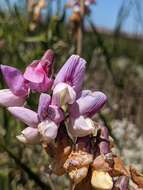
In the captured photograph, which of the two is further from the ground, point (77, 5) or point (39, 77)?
point (39, 77)

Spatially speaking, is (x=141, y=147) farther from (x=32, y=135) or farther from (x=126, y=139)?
(x=32, y=135)

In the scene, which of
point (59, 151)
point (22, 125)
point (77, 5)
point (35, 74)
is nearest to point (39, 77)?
point (35, 74)

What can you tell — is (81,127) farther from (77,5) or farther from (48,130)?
(77,5)

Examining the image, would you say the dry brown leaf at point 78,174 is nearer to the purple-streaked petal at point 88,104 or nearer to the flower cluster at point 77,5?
the purple-streaked petal at point 88,104

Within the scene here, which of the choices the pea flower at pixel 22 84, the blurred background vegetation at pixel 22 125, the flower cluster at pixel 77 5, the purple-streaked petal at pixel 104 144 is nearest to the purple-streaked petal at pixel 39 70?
the pea flower at pixel 22 84

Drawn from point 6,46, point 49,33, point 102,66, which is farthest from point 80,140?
point 102,66

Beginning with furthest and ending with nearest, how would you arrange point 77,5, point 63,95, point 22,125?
1. point 77,5
2. point 22,125
3. point 63,95

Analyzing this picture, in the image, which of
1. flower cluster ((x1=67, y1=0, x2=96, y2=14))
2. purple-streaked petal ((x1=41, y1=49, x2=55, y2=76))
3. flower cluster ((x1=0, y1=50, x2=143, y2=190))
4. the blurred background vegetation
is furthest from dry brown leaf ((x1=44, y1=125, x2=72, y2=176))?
flower cluster ((x1=67, y1=0, x2=96, y2=14))

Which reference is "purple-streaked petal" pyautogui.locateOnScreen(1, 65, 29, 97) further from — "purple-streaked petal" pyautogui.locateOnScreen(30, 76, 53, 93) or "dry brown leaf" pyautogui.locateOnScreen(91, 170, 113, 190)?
"dry brown leaf" pyautogui.locateOnScreen(91, 170, 113, 190)
